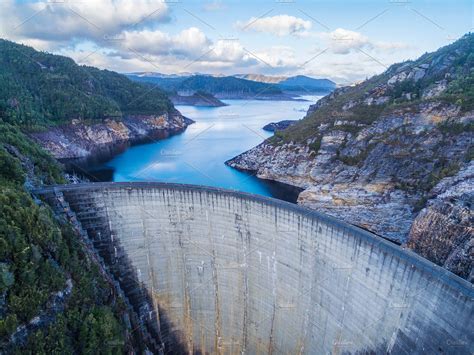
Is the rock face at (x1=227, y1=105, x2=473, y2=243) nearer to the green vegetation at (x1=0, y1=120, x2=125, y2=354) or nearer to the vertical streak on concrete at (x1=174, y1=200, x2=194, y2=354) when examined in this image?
the vertical streak on concrete at (x1=174, y1=200, x2=194, y2=354)

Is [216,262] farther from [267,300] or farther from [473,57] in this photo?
[473,57]

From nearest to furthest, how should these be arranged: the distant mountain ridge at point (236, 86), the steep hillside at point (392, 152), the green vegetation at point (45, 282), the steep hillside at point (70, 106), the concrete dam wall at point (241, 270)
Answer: the green vegetation at point (45, 282) → the concrete dam wall at point (241, 270) → the steep hillside at point (392, 152) → the steep hillside at point (70, 106) → the distant mountain ridge at point (236, 86)

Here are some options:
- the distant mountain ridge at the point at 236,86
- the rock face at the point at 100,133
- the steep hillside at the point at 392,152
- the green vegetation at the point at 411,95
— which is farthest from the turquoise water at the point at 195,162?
the distant mountain ridge at the point at 236,86

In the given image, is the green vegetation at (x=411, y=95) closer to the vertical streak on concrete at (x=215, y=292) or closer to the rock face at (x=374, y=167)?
the rock face at (x=374, y=167)

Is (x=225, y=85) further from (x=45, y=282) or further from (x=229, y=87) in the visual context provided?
(x=45, y=282)

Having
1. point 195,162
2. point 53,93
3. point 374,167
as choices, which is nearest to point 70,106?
point 53,93

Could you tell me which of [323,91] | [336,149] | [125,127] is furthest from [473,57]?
[323,91]

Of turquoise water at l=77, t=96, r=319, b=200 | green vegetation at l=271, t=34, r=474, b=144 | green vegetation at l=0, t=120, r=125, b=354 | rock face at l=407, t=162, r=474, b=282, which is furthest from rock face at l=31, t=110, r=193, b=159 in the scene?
rock face at l=407, t=162, r=474, b=282
